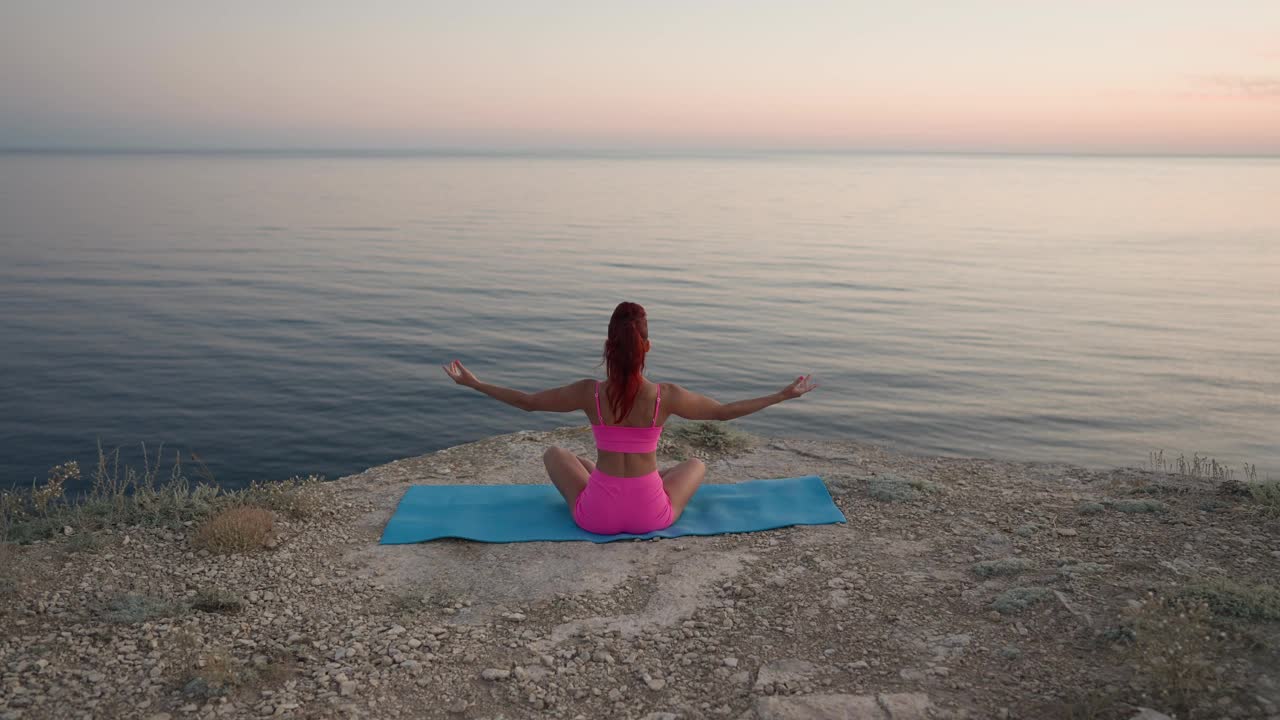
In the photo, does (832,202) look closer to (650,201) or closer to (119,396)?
(650,201)

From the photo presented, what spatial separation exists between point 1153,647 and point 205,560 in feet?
21.1

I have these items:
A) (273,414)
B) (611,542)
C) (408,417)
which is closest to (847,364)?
(408,417)

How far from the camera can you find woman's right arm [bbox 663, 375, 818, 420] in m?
7.17

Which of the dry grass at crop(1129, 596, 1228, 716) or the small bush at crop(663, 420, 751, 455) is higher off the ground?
the dry grass at crop(1129, 596, 1228, 716)

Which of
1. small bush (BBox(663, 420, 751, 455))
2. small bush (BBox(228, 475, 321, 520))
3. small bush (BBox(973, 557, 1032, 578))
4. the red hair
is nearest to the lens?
small bush (BBox(973, 557, 1032, 578))

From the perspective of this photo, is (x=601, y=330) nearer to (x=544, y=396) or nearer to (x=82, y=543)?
Answer: (x=544, y=396)

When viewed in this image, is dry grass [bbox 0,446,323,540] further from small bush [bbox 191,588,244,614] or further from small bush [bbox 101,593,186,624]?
small bush [bbox 191,588,244,614]

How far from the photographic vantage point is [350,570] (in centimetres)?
694

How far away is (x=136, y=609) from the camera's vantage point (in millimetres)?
5961

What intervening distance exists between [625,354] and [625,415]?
1.92 ft

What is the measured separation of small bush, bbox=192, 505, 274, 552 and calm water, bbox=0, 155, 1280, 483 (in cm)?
536

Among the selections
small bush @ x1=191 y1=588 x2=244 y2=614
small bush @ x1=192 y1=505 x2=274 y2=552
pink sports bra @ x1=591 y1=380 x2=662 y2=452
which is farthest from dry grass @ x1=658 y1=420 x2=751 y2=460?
small bush @ x1=191 y1=588 x2=244 y2=614

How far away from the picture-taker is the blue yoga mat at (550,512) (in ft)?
24.9

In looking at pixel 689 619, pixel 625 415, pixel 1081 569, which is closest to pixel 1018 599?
pixel 1081 569
